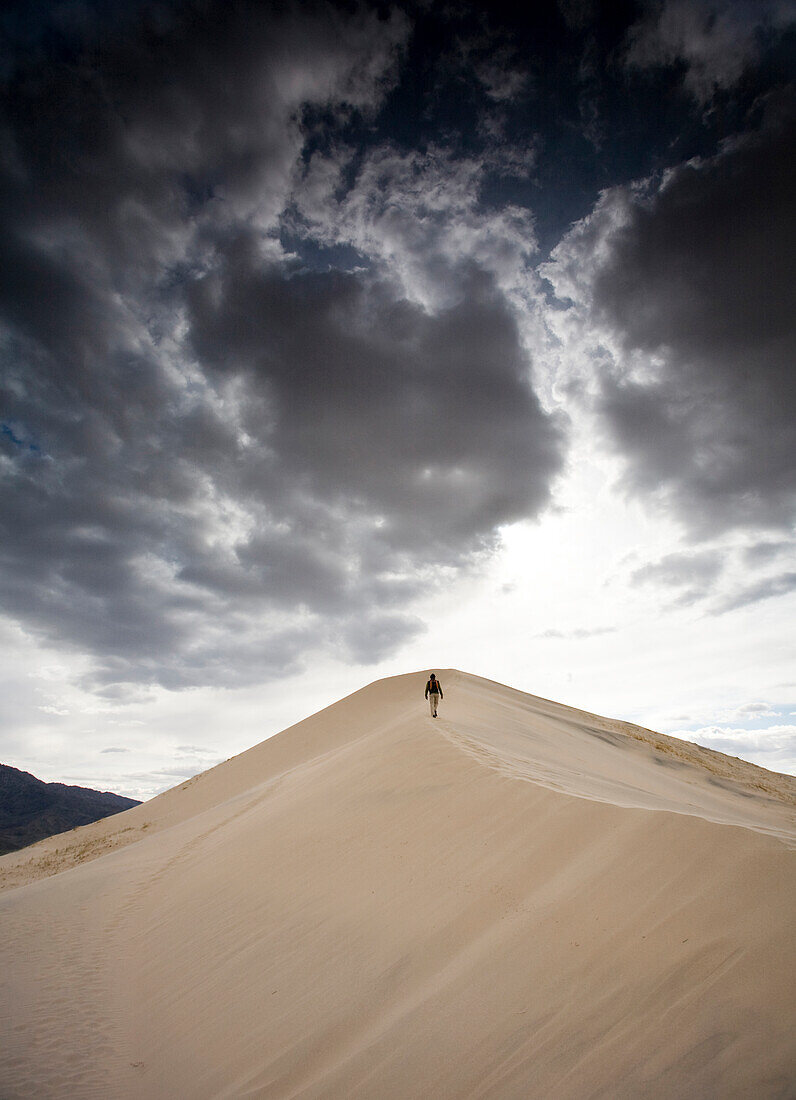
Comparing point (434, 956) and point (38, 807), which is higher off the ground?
point (38, 807)

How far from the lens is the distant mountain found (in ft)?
401

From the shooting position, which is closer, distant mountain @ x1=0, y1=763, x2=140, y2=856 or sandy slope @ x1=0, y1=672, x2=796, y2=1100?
sandy slope @ x1=0, y1=672, x2=796, y2=1100

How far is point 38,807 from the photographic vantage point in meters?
157

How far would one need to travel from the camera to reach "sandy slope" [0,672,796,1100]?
3404mm

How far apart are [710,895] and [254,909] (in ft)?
20.1

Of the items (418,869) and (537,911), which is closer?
(537,911)

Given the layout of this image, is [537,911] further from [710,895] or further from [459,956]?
[710,895]

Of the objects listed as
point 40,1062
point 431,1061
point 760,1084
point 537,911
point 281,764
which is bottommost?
point 40,1062

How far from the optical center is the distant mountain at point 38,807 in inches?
4807

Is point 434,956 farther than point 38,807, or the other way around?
point 38,807

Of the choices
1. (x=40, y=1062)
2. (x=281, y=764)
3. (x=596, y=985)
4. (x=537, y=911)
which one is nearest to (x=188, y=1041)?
(x=40, y=1062)

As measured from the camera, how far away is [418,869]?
6.66 meters

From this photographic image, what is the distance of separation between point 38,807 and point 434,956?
7649 inches

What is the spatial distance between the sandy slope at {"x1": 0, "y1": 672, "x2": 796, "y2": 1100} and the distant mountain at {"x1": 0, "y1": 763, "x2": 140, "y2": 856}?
12360 cm
